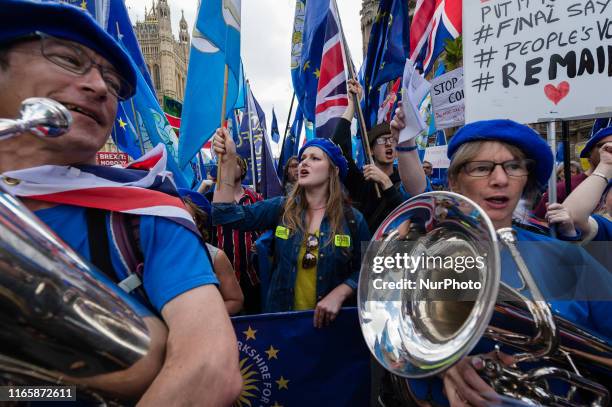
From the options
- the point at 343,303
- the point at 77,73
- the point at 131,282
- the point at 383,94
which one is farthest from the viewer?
the point at 383,94

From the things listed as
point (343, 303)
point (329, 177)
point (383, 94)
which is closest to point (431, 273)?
point (343, 303)

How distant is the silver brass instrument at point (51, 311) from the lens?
2.27 ft

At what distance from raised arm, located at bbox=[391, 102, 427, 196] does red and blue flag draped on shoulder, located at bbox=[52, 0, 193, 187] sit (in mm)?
2198

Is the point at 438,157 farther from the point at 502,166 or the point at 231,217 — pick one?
the point at 502,166

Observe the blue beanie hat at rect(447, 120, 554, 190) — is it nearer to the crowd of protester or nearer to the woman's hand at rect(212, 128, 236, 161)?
the crowd of protester

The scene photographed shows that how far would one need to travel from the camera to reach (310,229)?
278cm

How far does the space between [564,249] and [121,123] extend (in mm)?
4632

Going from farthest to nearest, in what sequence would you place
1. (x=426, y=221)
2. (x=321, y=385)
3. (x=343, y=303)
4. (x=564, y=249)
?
(x=343, y=303), (x=321, y=385), (x=564, y=249), (x=426, y=221)

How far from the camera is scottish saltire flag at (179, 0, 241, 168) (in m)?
3.44

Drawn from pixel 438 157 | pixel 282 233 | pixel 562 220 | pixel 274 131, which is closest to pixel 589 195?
pixel 562 220

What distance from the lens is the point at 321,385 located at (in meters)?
2.31

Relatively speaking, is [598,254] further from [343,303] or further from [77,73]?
[77,73]

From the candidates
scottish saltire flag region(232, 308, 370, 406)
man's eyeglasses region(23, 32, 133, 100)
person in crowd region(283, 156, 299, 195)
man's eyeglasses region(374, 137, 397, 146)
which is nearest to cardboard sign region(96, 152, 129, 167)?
person in crowd region(283, 156, 299, 195)

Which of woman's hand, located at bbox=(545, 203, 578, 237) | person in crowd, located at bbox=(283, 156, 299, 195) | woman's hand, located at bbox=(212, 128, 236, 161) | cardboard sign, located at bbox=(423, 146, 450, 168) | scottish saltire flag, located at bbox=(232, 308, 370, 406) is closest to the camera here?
woman's hand, located at bbox=(545, 203, 578, 237)
